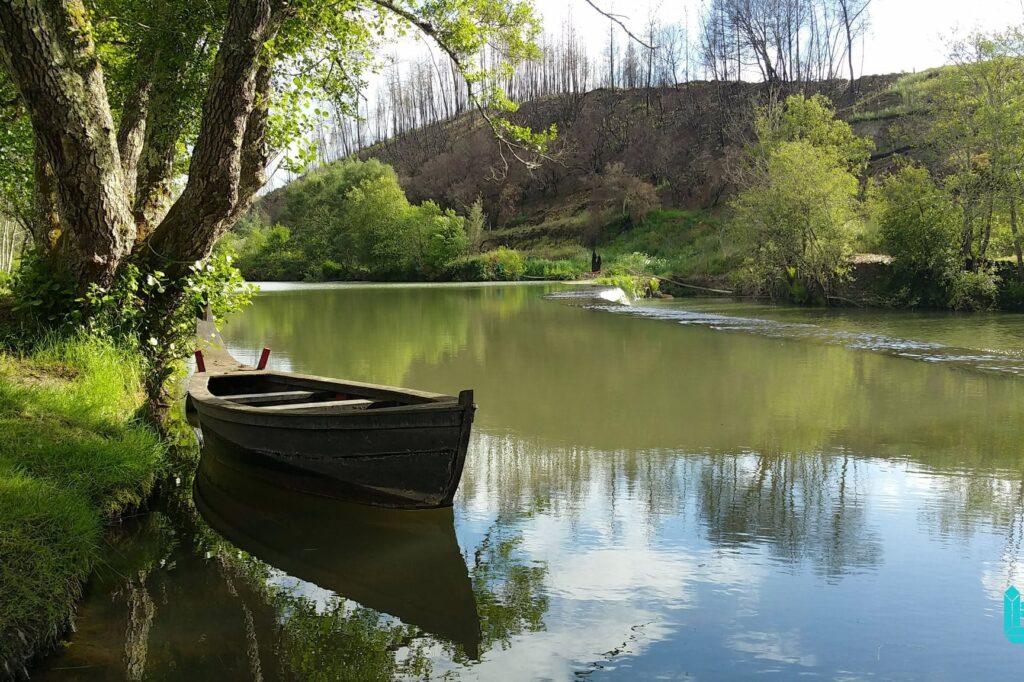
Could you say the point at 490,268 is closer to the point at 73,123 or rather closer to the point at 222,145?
the point at 222,145

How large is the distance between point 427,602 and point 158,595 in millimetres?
1533

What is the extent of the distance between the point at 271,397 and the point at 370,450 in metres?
2.07

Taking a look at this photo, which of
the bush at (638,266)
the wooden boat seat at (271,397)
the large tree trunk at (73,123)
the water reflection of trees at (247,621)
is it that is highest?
the large tree trunk at (73,123)

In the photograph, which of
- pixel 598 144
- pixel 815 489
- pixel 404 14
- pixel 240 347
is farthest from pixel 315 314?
pixel 598 144

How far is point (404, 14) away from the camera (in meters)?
9.48

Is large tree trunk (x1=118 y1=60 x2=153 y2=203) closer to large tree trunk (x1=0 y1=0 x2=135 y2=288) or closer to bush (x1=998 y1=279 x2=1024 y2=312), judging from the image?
large tree trunk (x1=0 y1=0 x2=135 y2=288)

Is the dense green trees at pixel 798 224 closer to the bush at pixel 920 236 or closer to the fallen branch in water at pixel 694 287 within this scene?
the bush at pixel 920 236

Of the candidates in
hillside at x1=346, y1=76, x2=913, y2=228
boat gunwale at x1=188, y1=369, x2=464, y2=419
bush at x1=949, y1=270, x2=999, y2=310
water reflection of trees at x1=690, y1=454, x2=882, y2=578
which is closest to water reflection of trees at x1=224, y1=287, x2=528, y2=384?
boat gunwale at x1=188, y1=369, x2=464, y2=419

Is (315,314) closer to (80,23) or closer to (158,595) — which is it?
(80,23)

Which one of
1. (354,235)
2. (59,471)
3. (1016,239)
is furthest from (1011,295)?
(354,235)

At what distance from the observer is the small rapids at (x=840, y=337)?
42.3ft

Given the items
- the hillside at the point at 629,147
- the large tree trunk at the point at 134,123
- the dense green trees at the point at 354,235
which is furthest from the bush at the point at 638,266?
the large tree trunk at the point at 134,123

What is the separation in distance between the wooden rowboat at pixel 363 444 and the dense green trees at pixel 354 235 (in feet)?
159

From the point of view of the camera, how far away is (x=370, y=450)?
219 inches
